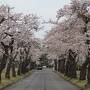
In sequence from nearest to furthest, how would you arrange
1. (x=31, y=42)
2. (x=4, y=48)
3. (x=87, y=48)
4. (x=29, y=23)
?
(x=87, y=48) < (x=4, y=48) < (x=29, y=23) < (x=31, y=42)

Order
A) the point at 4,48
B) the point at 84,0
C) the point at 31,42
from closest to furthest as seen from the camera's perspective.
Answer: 1. the point at 84,0
2. the point at 4,48
3. the point at 31,42

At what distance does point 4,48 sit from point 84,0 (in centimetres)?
1216

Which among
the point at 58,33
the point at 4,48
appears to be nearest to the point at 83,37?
the point at 4,48

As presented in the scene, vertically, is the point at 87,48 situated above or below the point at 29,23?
below

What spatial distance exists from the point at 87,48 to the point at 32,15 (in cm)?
1581

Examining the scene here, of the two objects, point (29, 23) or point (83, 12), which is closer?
point (83, 12)

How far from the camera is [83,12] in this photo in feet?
108

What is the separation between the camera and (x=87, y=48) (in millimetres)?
34625

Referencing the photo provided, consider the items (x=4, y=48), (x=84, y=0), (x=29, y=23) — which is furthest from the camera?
(x=29, y=23)

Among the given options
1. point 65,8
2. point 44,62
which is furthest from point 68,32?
point 44,62

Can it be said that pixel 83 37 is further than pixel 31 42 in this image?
No

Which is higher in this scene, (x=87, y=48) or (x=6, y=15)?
(x=6, y=15)

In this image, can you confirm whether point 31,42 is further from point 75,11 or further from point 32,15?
point 75,11

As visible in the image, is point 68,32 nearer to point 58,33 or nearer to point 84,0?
point 84,0
